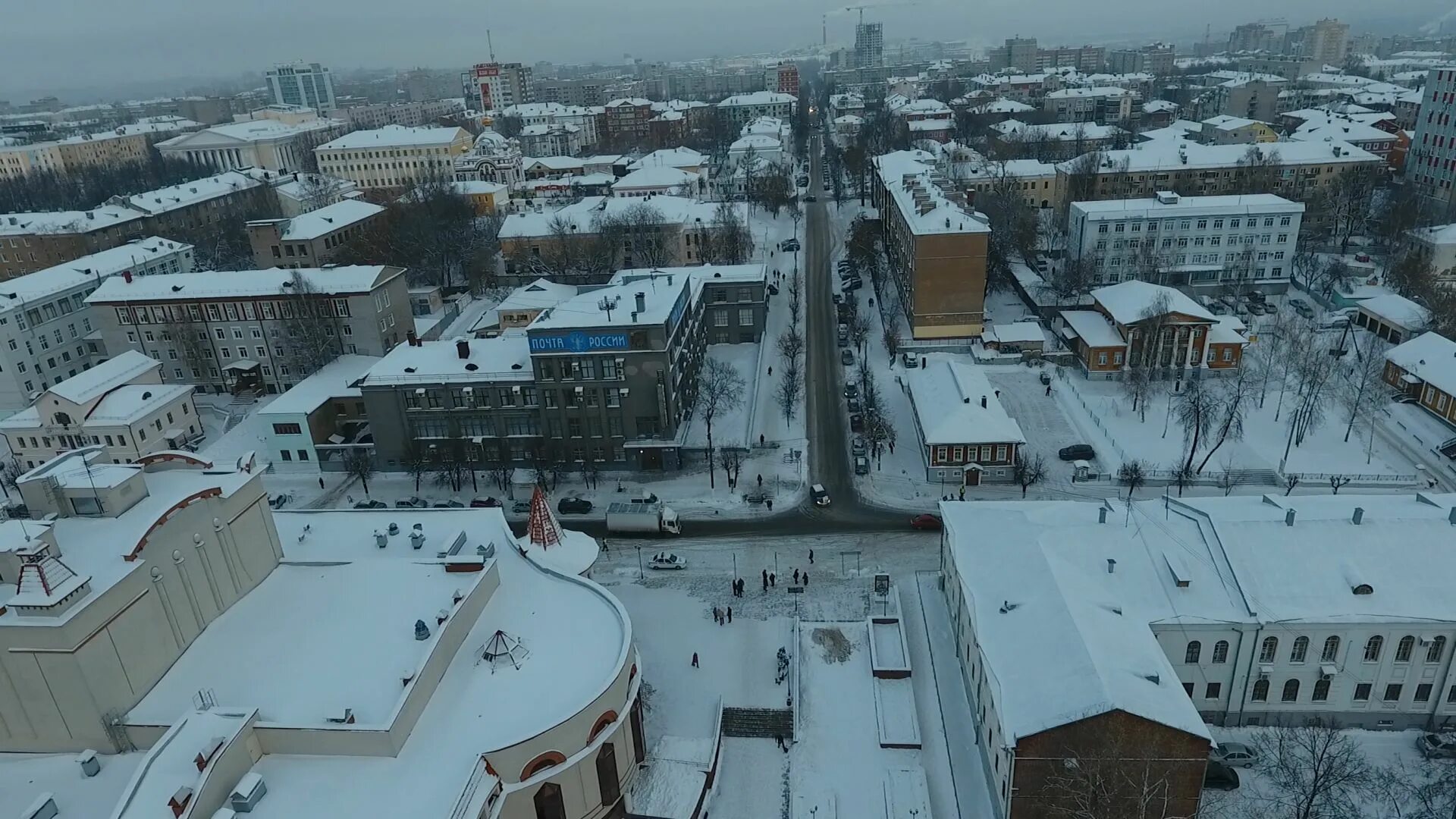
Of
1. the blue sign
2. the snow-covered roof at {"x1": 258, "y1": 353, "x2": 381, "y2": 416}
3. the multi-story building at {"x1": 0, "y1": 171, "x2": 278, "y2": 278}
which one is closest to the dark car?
the blue sign

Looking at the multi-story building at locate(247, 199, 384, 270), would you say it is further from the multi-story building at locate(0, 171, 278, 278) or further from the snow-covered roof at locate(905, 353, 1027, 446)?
the snow-covered roof at locate(905, 353, 1027, 446)

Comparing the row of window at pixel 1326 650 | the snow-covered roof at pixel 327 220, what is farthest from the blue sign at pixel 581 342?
the snow-covered roof at pixel 327 220

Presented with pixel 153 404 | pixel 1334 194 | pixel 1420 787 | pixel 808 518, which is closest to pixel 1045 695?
pixel 1420 787

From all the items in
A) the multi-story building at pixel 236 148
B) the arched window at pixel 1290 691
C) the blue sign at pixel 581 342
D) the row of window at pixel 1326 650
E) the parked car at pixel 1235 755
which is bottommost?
the parked car at pixel 1235 755

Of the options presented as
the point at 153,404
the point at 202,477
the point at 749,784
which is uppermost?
the point at 202,477

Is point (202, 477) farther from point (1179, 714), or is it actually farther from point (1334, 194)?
point (1334, 194)

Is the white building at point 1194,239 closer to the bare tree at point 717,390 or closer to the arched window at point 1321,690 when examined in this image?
the bare tree at point 717,390
